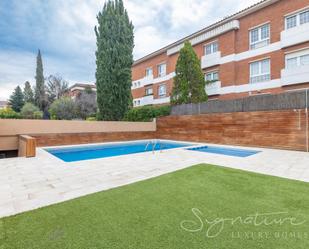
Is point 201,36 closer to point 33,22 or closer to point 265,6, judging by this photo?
point 265,6

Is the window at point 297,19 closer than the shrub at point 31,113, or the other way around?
the window at point 297,19

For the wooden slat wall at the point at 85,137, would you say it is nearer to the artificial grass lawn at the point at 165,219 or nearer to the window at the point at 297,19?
the artificial grass lawn at the point at 165,219

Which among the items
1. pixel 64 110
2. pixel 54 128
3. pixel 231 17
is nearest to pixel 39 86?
pixel 64 110

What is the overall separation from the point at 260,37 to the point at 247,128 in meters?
8.03

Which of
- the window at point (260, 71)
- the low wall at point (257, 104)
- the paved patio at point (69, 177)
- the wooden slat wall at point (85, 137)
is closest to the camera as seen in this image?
the paved patio at point (69, 177)

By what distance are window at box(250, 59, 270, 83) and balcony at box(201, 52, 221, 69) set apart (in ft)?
9.37

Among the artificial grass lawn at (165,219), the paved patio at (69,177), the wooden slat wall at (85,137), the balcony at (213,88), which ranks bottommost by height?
the paved patio at (69,177)

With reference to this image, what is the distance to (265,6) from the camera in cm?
1420

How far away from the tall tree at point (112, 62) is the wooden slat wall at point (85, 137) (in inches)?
89.8

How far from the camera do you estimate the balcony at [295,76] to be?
1207 cm

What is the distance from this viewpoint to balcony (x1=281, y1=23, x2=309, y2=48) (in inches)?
481

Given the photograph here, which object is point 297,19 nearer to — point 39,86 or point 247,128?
point 247,128

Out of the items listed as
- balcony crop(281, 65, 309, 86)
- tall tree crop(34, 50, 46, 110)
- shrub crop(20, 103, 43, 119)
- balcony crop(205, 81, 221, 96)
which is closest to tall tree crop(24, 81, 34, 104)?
tall tree crop(34, 50, 46, 110)

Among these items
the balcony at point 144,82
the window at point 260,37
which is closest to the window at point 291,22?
the window at point 260,37
